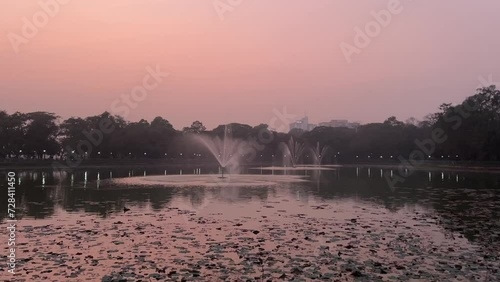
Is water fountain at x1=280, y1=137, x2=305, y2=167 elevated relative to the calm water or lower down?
elevated

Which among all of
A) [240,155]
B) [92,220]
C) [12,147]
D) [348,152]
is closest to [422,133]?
[348,152]

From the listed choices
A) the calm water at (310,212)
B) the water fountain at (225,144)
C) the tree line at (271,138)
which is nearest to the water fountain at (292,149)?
the tree line at (271,138)

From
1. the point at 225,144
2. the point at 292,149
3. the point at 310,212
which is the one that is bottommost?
the point at 310,212

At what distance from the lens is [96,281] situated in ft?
30.6

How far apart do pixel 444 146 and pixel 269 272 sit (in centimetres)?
9967

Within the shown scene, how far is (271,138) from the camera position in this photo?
168 metres

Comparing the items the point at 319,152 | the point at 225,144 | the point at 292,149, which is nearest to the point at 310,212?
the point at 225,144

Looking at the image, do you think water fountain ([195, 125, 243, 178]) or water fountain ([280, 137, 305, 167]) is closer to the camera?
water fountain ([195, 125, 243, 178])

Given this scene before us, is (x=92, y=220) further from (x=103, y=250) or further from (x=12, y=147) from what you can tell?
(x=12, y=147)

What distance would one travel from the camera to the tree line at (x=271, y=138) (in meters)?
91.6

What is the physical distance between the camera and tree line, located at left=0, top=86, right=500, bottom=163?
91625mm

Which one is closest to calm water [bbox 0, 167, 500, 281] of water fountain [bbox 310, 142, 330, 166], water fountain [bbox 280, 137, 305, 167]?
water fountain [bbox 310, 142, 330, 166]

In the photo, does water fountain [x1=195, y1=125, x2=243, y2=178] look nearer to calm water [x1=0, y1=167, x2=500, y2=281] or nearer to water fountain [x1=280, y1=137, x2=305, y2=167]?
water fountain [x1=280, y1=137, x2=305, y2=167]

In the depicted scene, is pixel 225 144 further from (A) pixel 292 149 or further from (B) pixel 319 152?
(B) pixel 319 152
